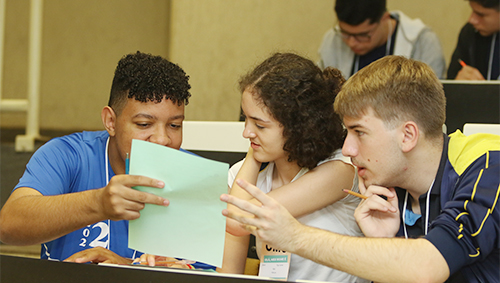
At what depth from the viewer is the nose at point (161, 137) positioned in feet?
4.67

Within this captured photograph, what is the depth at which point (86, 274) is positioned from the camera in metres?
0.96

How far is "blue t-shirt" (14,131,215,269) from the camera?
1418 millimetres

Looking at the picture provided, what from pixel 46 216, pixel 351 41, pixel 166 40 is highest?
pixel 351 41

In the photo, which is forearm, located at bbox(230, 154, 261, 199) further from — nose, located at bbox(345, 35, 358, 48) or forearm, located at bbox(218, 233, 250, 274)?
nose, located at bbox(345, 35, 358, 48)

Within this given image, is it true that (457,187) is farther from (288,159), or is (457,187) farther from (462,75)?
(462,75)

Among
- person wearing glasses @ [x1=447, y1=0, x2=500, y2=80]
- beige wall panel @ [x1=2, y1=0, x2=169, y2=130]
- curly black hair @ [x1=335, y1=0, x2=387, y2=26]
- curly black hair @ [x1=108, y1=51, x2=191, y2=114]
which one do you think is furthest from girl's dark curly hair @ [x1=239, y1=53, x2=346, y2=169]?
beige wall panel @ [x1=2, y1=0, x2=169, y2=130]

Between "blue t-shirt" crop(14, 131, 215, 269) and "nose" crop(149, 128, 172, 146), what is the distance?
0.24m

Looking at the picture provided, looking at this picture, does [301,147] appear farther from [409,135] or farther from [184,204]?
[184,204]

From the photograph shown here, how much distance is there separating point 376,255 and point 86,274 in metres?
0.66

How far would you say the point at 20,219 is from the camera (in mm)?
1297

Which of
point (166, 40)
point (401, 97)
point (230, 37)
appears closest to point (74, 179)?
point (401, 97)

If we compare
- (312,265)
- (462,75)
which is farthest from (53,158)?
(462,75)

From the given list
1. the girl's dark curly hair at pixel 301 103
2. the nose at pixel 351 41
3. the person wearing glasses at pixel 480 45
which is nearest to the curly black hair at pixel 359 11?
the nose at pixel 351 41

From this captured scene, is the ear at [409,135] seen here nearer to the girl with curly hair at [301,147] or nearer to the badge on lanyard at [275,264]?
the girl with curly hair at [301,147]
